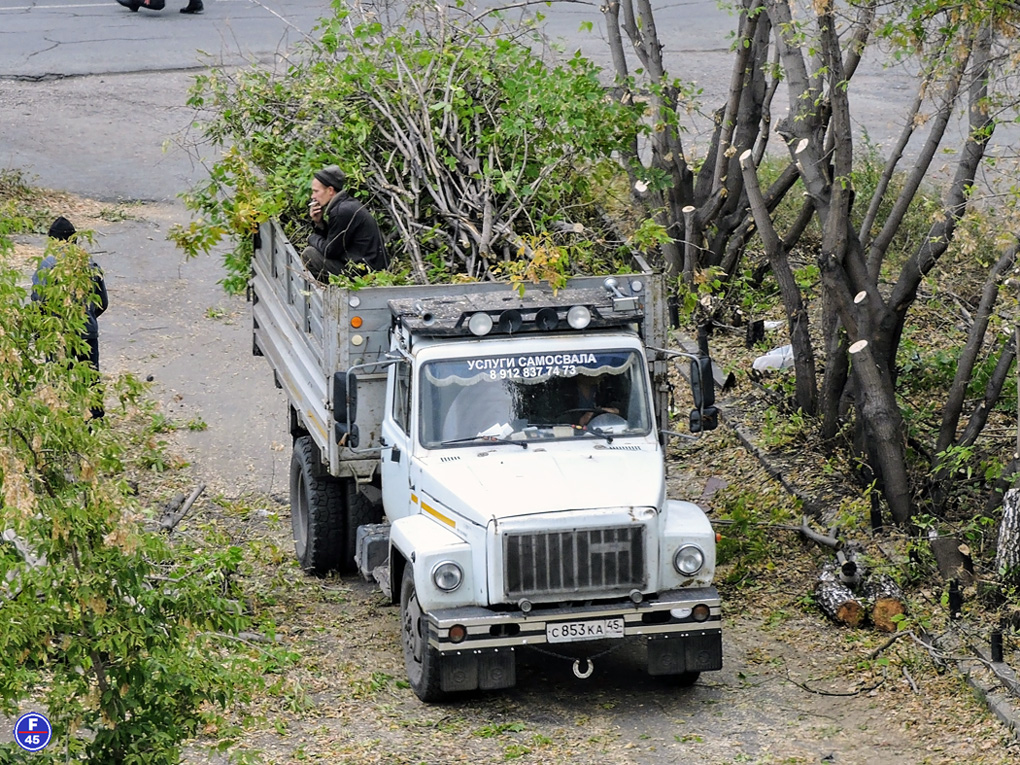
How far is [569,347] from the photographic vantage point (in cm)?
865

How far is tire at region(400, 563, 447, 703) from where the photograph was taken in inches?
315

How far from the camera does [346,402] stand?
893 centimetres

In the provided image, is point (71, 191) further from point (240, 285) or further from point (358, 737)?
point (358, 737)

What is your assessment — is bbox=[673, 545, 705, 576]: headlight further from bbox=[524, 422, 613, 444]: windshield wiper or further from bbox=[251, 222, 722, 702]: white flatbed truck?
bbox=[524, 422, 613, 444]: windshield wiper

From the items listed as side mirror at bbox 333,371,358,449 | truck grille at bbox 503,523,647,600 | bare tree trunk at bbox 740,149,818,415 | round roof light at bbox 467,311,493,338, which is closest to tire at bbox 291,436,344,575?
side mirror at bbox 333,371,358,449

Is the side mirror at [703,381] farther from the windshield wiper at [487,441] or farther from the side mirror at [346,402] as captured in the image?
the side mirror at [346,402]

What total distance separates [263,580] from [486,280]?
277 centimetres

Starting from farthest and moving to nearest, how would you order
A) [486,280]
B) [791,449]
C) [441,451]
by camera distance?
[791,449], [486,280], [441,451]

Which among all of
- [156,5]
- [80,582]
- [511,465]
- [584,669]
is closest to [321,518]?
[511,465]

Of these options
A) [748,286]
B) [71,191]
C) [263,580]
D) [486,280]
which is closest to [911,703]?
[486,280]

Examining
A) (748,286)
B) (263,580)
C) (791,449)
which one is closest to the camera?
(263,580)

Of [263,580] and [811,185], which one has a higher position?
[811,185]

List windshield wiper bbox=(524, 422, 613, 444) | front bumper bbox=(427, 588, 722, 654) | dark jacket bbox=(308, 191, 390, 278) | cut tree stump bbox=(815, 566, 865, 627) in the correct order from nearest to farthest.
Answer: front bumper bbox=(427, 588, 722, 654) < windshield wiper bbox=(524, 422, 613, 444) < cut tree stump bbox=(815, 566, 865, 627) < dark jacket bbox=(308, 191, 390, 278)

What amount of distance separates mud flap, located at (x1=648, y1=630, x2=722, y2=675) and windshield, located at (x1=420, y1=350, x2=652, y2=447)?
1.31 meters
